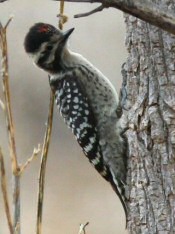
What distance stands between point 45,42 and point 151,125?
4.30ft

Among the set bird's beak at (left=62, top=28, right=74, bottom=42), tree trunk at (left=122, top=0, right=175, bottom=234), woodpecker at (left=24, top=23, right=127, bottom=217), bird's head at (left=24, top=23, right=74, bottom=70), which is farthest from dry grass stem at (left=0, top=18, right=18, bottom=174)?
bird's beak at (left=62, top=28, right=74, bottom=42)

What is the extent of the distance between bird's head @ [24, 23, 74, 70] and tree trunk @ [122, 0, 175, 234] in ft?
3.31

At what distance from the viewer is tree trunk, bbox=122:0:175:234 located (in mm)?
3754

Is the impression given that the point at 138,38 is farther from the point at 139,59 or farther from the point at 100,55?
the point at 100,55

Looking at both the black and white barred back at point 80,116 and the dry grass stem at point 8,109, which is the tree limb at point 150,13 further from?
the black and white barred back at point 80,116

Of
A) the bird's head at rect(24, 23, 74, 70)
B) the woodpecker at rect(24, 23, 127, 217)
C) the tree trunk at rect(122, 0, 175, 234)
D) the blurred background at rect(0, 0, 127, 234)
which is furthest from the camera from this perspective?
the blurred background at rect(0, 0, 127, 234)

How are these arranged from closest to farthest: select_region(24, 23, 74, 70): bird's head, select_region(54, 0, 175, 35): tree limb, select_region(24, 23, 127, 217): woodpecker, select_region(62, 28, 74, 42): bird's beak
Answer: select_region(54, 0, 175, 35): tree limb < select_region(24, 23, 127, 217): woodpecker < select_region(24, 23, 74, 70): bird's head < select_region(62, 28, 74, 42): bird's beak

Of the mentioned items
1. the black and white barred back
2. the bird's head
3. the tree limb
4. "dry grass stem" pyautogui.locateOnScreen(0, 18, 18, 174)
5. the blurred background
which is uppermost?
the tree limb

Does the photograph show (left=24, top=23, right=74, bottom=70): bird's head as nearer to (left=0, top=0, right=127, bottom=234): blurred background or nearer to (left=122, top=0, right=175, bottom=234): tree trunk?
(left=122, top=0, right=175, bottom=234): tree trunk

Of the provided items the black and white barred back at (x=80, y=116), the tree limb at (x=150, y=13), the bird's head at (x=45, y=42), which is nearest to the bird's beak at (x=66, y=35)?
the bird's head at (x=45, y=42)

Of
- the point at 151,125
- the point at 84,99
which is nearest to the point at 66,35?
the point at 84,99

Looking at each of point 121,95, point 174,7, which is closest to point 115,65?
point 121,95

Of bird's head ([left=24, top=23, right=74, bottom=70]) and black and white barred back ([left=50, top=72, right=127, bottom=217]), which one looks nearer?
black and white barred back ([left=50, top=72, right=127, bottom=217])

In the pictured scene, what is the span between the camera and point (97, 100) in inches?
190
